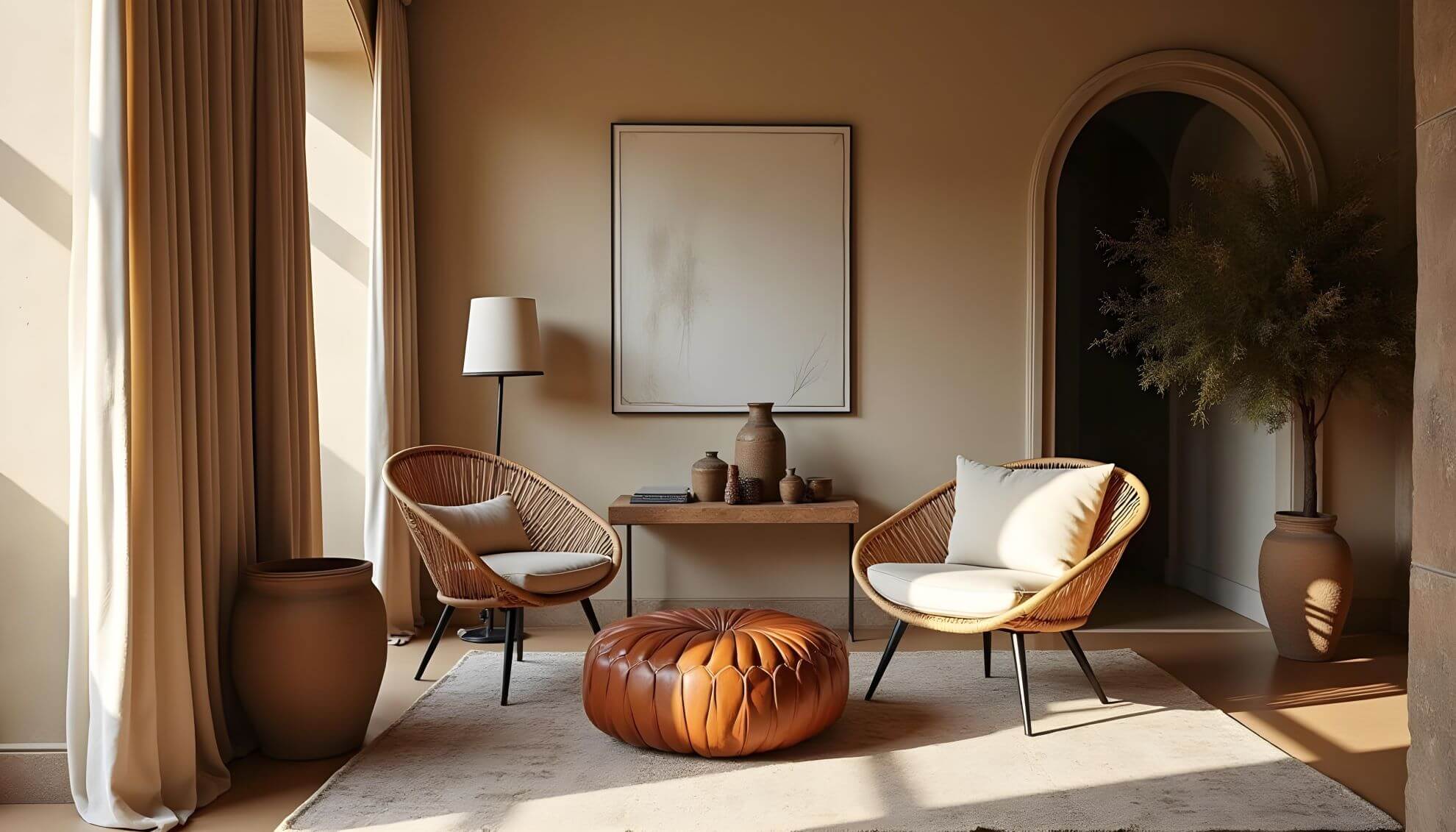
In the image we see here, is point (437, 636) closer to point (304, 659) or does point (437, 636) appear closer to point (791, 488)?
point (304, 659)

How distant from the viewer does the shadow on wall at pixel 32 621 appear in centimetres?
262

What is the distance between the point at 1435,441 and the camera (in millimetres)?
1823

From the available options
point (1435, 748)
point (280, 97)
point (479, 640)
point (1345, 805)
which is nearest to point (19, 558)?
point (280, 97)

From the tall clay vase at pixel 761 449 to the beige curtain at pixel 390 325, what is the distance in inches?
58.6

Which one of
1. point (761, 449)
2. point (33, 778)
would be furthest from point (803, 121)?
point (33, 778)

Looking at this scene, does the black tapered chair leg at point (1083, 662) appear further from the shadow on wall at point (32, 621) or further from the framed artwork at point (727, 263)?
the shadow on wall at point (32, 621)

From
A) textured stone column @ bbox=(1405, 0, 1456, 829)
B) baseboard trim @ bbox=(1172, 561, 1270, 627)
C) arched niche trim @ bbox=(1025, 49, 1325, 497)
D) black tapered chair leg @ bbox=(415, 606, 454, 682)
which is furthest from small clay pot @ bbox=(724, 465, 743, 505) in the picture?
textured stone column @ bbox=(1405, 0, 1456, 829)

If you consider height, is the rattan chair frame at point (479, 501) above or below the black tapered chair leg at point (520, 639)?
above

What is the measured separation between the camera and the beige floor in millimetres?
2660

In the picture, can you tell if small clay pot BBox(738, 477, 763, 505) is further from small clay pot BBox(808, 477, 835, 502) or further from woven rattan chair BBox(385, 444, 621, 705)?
woven rattan chair BBox(385, 444, 621, 705)

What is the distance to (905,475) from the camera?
4930 mm

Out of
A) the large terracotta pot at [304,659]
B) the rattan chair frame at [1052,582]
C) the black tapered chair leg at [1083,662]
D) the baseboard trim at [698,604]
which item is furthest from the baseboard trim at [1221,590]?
the large terracotta pot at [304,659]

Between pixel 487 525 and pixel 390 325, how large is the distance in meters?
1.07

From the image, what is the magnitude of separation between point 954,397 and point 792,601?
1.22 meters
